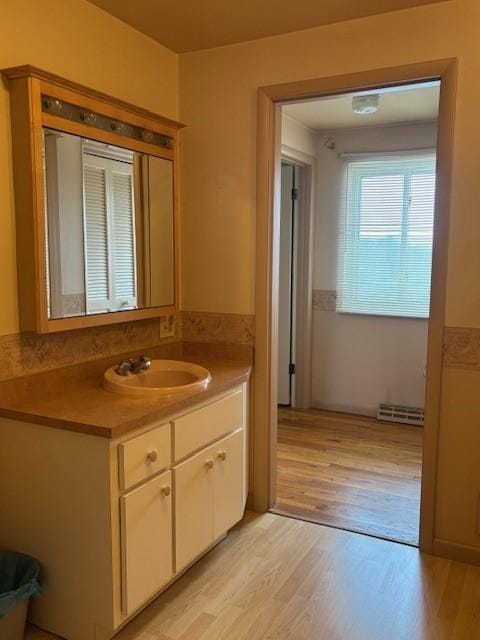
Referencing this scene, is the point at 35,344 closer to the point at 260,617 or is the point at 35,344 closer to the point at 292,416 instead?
the point at 260,617

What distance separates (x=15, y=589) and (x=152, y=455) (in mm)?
659

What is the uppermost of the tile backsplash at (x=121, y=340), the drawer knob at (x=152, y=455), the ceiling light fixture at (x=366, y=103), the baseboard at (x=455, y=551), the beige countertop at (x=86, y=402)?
the ceiling light fixture at (x=366, y=103)

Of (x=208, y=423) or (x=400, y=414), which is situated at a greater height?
(x=208, y=423)

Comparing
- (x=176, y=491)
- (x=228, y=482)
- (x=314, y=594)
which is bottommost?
(x=314, y=594)

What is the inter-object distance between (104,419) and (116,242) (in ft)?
3.02

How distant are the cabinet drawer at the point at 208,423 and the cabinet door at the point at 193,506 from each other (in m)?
0.06

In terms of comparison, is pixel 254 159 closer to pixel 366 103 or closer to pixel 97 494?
pixel 366 103

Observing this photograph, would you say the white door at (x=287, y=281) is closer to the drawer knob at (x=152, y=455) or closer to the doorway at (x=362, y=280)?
the doorway at (x=362, y=280)

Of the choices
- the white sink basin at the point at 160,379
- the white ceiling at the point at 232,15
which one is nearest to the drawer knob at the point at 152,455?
the white sink basin at the point at 160,379

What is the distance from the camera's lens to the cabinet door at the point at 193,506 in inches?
83.0

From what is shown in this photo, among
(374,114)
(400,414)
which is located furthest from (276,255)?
(400,414)

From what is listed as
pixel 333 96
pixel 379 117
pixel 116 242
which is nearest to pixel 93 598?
pixel 116 242

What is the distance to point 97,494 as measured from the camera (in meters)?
1.78

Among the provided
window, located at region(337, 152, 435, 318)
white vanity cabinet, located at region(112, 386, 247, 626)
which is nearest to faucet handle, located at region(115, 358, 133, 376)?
white vanity cabinet, located at region(112, 386, 247, 626)
